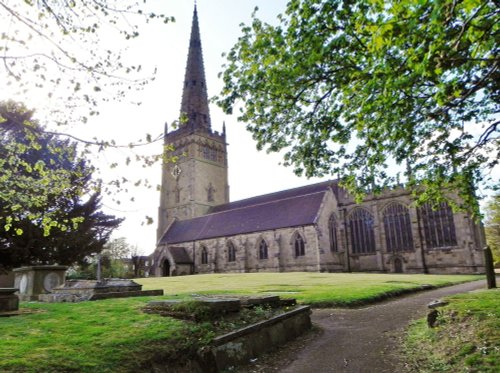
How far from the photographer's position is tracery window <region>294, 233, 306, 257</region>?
38.4 metres

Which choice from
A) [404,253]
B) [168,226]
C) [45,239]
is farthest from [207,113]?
[45,239]

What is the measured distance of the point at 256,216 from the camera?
153ft

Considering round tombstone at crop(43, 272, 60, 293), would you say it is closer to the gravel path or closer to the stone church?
the gravel path

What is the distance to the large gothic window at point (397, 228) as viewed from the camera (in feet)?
122

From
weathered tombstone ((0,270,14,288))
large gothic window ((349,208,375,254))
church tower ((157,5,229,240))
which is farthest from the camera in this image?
church tower ((157,5,229,240))

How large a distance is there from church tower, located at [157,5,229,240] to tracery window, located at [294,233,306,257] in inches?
907

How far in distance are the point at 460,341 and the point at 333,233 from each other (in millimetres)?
36040

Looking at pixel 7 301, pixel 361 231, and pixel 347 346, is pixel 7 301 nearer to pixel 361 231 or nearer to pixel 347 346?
pixel 347 346

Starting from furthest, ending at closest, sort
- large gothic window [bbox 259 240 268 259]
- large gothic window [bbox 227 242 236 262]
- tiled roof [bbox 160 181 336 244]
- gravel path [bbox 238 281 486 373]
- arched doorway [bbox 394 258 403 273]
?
large gothic window [bbox 227 242 236 262] < large gothic window [bbox 259 240 268 259] < tiled roof [bbox 160 181 336 244] < arched doorway [bbox 394 258 403 273] < gravel path [bbox 238 281 486 373]

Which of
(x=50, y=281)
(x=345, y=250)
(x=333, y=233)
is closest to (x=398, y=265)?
(x=345, y=250)

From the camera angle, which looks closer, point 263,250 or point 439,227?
point 439,227

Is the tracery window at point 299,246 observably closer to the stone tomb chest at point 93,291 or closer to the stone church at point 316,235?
the stone church at point 316,235

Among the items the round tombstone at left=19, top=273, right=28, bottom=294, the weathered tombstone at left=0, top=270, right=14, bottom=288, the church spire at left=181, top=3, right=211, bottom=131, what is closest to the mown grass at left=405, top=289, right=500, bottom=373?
the round tombstone at left=19, top=273, right=28, bottom=294

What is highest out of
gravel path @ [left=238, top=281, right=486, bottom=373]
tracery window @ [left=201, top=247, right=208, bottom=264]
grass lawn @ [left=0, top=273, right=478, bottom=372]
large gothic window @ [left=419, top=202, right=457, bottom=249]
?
large gothic window @ [left=419, top=202, right=457, bottom=249]
